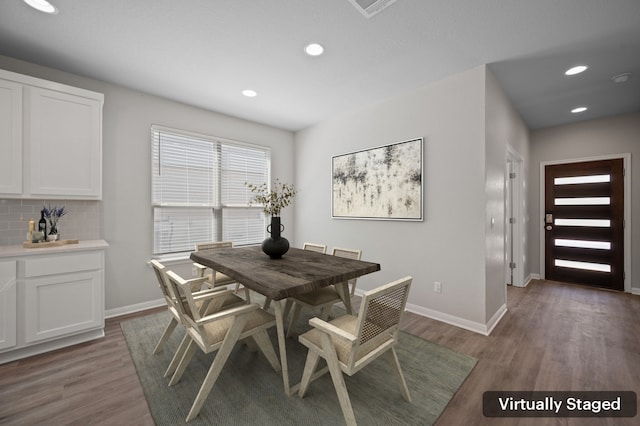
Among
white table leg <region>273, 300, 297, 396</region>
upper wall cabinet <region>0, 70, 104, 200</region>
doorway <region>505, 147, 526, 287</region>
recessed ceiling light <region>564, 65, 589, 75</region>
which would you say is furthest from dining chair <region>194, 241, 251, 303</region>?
doorway <region>505, 147, 526, 287</region>

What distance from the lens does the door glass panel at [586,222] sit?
415 cm

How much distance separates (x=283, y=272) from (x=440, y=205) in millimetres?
2046

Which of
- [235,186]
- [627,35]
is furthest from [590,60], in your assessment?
[235,186]

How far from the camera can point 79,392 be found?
180 cm

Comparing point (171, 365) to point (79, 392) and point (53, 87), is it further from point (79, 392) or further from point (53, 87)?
point (53, 87)

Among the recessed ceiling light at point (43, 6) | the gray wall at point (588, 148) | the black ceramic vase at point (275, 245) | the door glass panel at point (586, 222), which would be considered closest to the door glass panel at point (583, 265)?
the gray wall at point (588, 148)

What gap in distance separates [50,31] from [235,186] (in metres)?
2.44

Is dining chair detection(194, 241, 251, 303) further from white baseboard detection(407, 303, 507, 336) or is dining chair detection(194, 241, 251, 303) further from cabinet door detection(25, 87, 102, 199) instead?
white baseboard detection(407, 303, 507, 336)

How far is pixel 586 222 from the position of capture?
432 centimetres

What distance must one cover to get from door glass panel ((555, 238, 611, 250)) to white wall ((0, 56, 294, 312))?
6.53 metres

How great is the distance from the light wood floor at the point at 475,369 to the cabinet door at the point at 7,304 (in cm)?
22

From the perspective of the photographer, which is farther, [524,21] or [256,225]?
[256,225]

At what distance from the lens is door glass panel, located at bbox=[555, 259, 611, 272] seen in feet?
13.7

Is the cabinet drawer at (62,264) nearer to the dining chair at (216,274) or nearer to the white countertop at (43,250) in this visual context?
the white countertop at (43,250)
